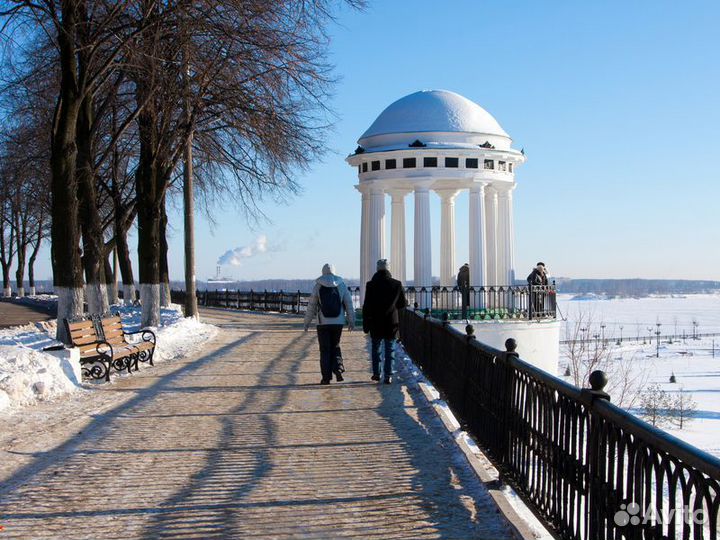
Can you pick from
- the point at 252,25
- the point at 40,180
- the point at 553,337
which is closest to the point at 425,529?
the point at 252,25

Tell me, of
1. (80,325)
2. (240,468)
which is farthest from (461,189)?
(240,468)

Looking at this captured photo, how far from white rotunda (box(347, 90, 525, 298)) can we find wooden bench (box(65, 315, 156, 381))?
1467cm

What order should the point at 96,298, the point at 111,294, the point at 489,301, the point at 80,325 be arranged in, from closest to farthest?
the point at 80,325 → the point at 96,298 → the point at 489,301 → the point at 111,294

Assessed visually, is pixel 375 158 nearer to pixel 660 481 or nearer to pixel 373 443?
pixel 373 443

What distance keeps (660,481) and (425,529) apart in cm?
224

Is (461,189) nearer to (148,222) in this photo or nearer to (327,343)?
(148,222)

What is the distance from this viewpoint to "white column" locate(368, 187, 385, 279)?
28734mm

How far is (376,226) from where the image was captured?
28906mm

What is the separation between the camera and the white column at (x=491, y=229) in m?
29.7

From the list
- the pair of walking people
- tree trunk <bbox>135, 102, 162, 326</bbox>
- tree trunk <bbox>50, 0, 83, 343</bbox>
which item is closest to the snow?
the pair of walking people

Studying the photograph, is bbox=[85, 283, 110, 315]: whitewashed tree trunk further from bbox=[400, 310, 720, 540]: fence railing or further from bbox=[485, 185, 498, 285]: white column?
bbox=[485, 185, 498, 285]: white column

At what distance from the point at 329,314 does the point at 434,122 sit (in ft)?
55.2

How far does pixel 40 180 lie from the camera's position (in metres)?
32.2

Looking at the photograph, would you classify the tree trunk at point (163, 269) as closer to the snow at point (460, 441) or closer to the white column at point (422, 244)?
the white column at point (422, 244)
